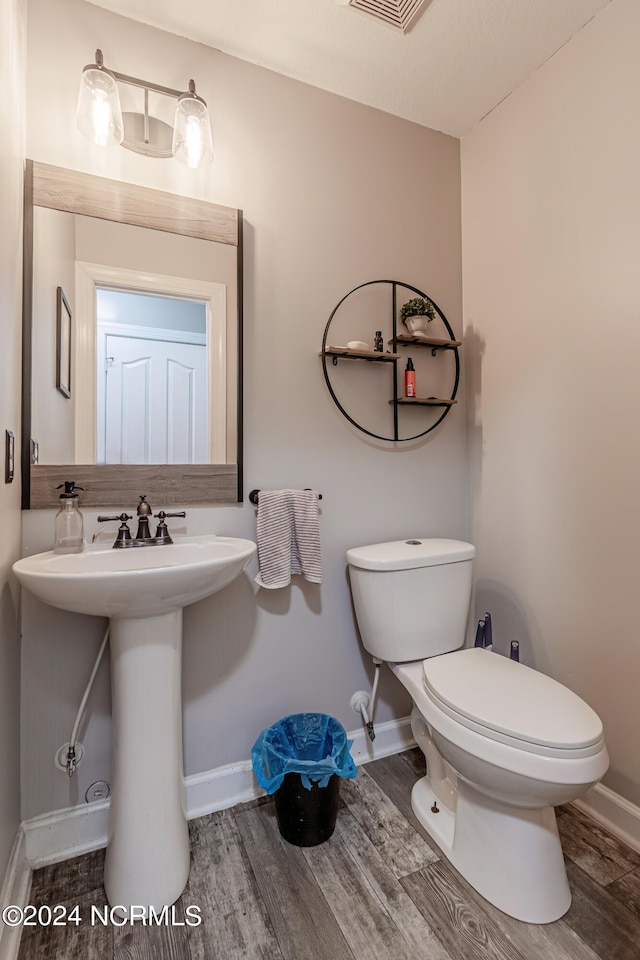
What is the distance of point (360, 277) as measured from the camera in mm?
1692

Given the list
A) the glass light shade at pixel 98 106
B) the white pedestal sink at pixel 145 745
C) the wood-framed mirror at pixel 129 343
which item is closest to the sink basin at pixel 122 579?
the white pedestal sink at pixel 145 745

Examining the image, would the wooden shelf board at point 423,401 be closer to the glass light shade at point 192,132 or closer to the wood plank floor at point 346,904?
the glass light shade at point 192,132

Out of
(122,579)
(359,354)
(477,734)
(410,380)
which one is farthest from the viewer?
(410,380)

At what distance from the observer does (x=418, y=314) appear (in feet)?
5.52

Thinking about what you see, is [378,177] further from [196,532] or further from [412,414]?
[196,532]

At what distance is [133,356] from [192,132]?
696 millimetres

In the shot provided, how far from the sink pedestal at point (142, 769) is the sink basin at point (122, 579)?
114 millimetres

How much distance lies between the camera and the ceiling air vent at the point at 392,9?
1.31 metres

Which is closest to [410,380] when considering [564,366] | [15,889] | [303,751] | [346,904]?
[564,366]

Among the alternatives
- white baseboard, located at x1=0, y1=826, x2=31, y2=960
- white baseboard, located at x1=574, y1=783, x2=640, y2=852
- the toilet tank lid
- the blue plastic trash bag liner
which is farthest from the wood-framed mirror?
white baseboard, located at x1=574, y1=783, x2=640, y2=852

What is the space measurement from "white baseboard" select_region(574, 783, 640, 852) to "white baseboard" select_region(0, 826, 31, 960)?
1488mm

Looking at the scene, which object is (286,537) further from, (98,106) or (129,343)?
(98,106)

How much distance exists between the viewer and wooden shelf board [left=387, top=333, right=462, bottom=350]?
1.70 metres

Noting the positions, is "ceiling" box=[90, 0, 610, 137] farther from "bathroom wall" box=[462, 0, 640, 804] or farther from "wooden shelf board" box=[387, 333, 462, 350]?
"wooden shelf board" box=[387, 333, 462, 350]
